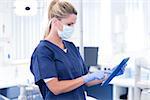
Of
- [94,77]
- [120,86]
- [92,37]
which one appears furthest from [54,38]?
[92,37]

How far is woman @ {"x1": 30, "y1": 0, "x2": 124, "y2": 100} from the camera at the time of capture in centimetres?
130

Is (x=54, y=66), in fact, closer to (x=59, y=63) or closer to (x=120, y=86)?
(x=59, y=63)

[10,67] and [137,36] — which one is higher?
[137,36]

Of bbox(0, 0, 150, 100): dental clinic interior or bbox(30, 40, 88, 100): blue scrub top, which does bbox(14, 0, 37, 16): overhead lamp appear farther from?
bbox(30, 40, 88, 100): blue scrub top

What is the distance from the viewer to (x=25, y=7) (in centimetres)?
297

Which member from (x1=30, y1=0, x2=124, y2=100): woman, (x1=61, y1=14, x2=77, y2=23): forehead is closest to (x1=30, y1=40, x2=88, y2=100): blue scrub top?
(x1=30, y1=0, x2=124, y2=100): woman

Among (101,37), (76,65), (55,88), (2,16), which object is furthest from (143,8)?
(55,88)

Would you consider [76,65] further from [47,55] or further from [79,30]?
[79,30]

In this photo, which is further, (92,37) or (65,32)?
(92,37)

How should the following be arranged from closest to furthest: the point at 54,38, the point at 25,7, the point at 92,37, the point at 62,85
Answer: the point at 62,85, the point at 54,38, the point at 25,7, the point at 92,37

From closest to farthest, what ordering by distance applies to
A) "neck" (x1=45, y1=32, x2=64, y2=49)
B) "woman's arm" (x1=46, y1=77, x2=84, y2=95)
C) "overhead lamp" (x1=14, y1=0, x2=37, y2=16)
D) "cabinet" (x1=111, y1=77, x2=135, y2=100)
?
"woman's arm" (x1=46, y1=77, x2=84, y2=95)
"neck" (x1=45, y1=32, x2=64, y2=49)
"cabinet" (x1=111, y1=77, x2=135, y2=100)
"overhead lamp" (x1=14, y1=0, x2=37, y2=16)

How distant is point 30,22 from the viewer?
349cm

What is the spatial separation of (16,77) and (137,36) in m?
1.55

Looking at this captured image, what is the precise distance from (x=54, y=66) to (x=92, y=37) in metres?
2.26
